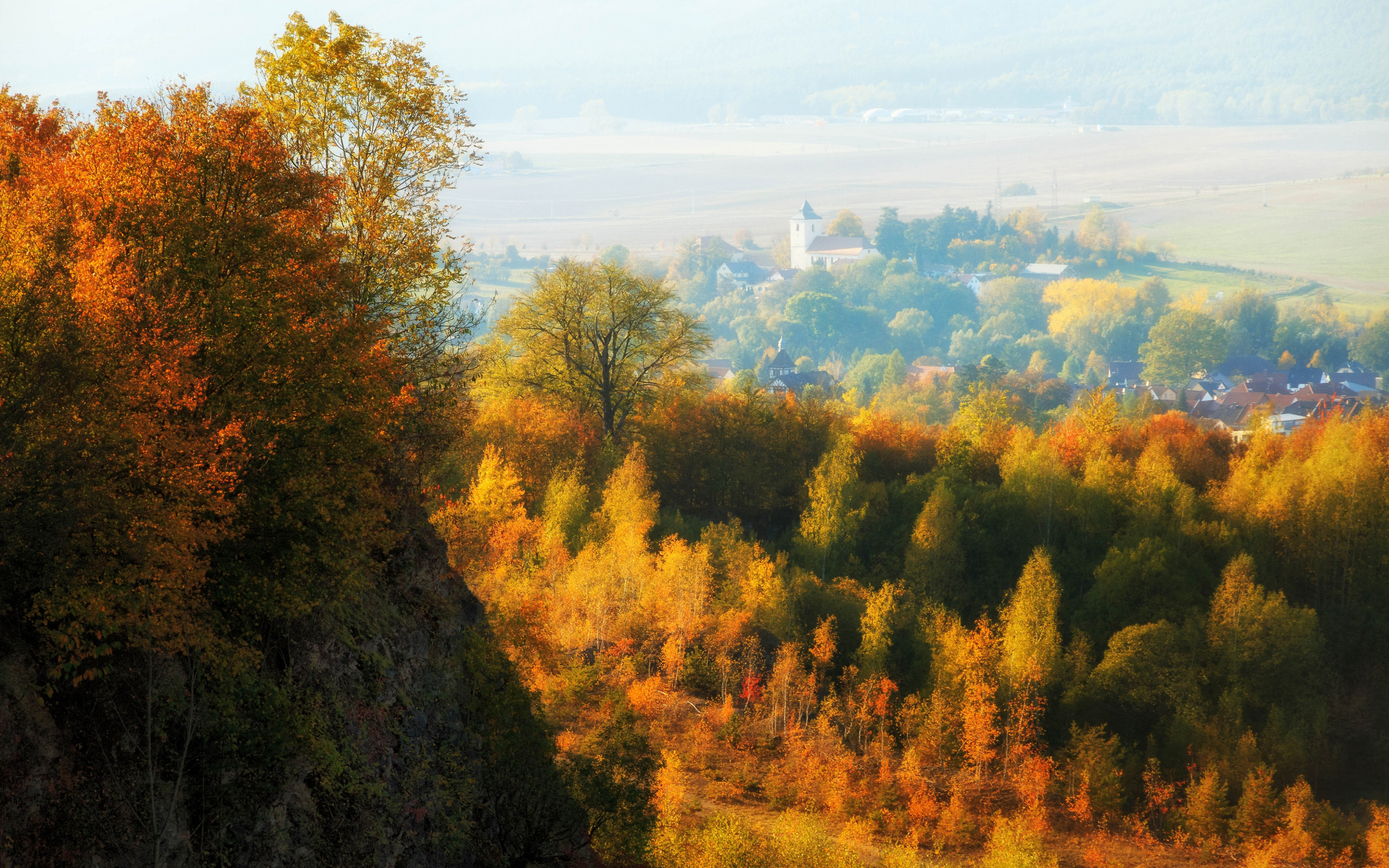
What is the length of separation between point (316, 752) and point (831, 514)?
39991 millimetres

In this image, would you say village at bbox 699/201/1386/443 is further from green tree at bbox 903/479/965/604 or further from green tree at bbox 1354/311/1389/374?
green tree at bbox 903/479/965/604

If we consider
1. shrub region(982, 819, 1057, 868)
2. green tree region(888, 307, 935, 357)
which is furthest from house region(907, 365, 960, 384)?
shrub region(982, 819, 1057, 868)

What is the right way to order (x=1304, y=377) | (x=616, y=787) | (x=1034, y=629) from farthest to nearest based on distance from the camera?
(x=1304, y=377), (x=1034, y=629), (x=616, y=787)

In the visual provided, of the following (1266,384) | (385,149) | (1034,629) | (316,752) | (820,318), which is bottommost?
(1034,629)

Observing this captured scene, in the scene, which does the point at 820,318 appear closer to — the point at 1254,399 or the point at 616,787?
the point at 1254,399

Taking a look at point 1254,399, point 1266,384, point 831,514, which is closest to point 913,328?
point 1266,384

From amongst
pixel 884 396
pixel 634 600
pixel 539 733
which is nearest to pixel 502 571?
pixel 634 600

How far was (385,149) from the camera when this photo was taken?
86.5 ft

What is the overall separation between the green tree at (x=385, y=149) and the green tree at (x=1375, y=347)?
539 feet

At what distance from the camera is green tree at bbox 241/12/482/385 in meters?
25.1

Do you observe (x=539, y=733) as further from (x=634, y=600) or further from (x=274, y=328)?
(x=634, y=600)

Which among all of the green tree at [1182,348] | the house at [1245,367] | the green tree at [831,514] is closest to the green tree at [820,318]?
the green tree at [1182,348]

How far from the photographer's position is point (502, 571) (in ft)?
152

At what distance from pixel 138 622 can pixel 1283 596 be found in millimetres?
51582
